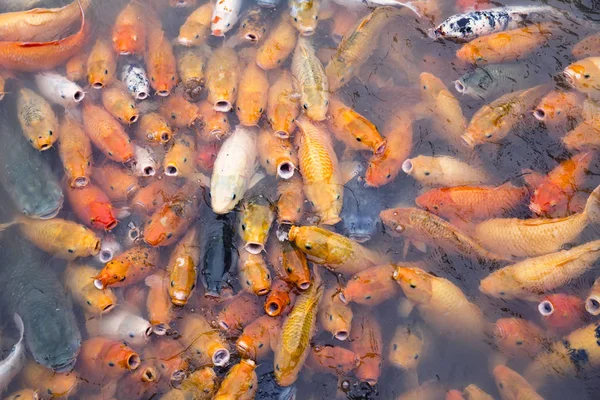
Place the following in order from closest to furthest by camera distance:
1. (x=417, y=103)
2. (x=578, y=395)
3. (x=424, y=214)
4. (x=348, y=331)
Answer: (x=578, y=395), (x=348, y=331), (x=424, y=214), (x=417, y=103)

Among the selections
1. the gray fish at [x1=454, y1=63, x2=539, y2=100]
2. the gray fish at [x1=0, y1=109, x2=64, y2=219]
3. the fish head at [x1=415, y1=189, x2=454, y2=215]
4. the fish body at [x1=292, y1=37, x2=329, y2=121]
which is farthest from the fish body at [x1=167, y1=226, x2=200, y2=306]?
the gray fish at [x1=454, y1=63, x2=539, y2=100]

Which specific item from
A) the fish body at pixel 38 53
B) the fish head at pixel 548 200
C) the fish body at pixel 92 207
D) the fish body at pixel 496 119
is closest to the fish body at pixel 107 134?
the fish body at pixel 92 207

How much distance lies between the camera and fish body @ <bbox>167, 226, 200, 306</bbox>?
3682mm

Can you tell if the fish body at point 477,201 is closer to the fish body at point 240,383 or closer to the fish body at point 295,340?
the fish body at point 295,340

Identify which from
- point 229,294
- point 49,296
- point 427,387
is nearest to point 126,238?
point 49,296

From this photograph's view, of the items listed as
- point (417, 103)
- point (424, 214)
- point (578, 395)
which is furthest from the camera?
point (417, 103)

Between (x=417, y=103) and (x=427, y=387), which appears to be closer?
(x=427, y=387)

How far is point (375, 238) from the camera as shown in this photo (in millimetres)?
4051

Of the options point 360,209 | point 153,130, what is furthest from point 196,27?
point 360,209

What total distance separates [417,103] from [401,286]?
5.92ft

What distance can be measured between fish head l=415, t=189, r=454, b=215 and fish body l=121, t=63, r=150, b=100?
8.75 feet

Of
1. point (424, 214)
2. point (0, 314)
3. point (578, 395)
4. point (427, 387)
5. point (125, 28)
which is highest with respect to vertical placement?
point (125, 28)

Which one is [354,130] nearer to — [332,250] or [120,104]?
[332,250]

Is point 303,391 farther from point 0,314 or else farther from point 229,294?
point 0,314
